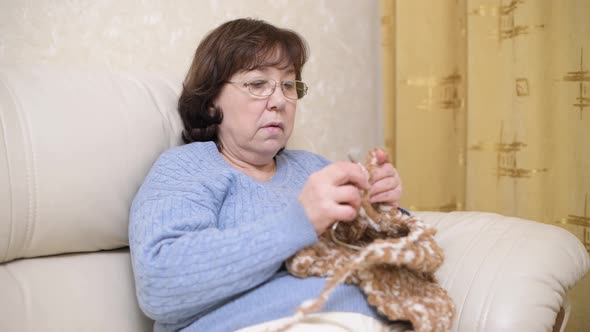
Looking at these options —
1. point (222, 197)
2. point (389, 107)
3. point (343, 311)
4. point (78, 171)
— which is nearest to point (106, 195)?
point (78, 171)

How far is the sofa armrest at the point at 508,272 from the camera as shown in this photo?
0.89 metres

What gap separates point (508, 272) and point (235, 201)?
0.53 meters

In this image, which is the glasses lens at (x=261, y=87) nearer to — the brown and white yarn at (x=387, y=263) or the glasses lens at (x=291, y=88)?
the glasses lens at (x=291, y=88)

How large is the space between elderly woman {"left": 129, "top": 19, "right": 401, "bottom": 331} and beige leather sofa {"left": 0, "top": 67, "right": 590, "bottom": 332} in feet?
0.28

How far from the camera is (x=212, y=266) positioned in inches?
30.8

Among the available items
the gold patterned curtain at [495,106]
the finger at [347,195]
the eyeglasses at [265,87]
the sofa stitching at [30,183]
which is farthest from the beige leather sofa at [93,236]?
the gold patterned curtain at [495,106]

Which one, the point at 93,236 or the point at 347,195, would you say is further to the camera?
the point at 93,236

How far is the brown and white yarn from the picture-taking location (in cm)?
77

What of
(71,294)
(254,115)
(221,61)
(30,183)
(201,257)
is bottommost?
(71,294)

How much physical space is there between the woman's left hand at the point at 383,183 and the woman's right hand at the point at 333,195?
0.20 ft

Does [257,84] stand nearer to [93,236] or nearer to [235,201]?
[235,201]

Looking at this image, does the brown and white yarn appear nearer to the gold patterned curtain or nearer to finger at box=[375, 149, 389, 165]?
finger at box=[375, 149, 389, 165]

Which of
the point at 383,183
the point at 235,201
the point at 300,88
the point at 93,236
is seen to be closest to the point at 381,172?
the point at 383,183

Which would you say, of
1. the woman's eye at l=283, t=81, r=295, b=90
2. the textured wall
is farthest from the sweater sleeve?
the textured wall
